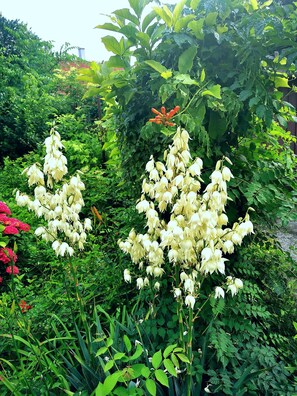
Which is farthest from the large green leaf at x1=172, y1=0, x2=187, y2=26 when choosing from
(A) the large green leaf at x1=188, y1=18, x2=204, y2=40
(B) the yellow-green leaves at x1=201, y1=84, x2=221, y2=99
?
(B) the yellow-green leaves at x1=201, y1=84, x2=221, y2=99

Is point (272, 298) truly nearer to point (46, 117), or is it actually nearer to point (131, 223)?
point (131, 223)

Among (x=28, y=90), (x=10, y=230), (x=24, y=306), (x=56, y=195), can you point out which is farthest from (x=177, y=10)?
(x=28, y=90)

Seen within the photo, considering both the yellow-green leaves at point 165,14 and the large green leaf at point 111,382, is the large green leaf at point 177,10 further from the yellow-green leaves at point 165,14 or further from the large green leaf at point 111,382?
the large green leaf at point 111,382

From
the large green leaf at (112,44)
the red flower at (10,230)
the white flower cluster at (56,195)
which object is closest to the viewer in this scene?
the white flower cluster at (56,195)

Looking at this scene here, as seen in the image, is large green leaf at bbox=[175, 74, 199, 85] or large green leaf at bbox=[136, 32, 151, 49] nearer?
large green leaf at bbox=[175, 74, 199, 85]

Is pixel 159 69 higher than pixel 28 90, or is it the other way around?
pixel 159 69

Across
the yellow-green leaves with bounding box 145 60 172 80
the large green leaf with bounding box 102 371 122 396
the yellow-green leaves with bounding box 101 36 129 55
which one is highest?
the yellow-green leaves with bounding box 101 36 129 55

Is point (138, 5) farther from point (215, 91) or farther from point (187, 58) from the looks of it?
point (215, 91)

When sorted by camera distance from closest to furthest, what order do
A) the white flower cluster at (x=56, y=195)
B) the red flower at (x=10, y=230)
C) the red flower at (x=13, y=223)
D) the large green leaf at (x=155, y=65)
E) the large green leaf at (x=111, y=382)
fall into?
the large green leaf at (x=111, y=382) < the white flower cluster at (x=56, y=195) < the large green leaf at (x=155, y=65) < the red flower at (x=10, y=230) < the red flower at (x=13, y=223)

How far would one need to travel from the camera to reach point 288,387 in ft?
6.30

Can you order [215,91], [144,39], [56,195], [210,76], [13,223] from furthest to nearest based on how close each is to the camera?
[13,223]
[210,76]
[144,39]
[215,91]
[56,195]

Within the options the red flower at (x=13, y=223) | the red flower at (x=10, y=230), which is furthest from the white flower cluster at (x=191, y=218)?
the red flower at (x=13, y=223)

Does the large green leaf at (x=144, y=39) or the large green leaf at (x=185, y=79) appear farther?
the large green leaf at (x=144, y=39)

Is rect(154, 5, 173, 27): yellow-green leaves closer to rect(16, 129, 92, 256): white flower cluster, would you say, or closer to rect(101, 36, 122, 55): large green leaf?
rect(101, 36, 122, 55): large green leaf
